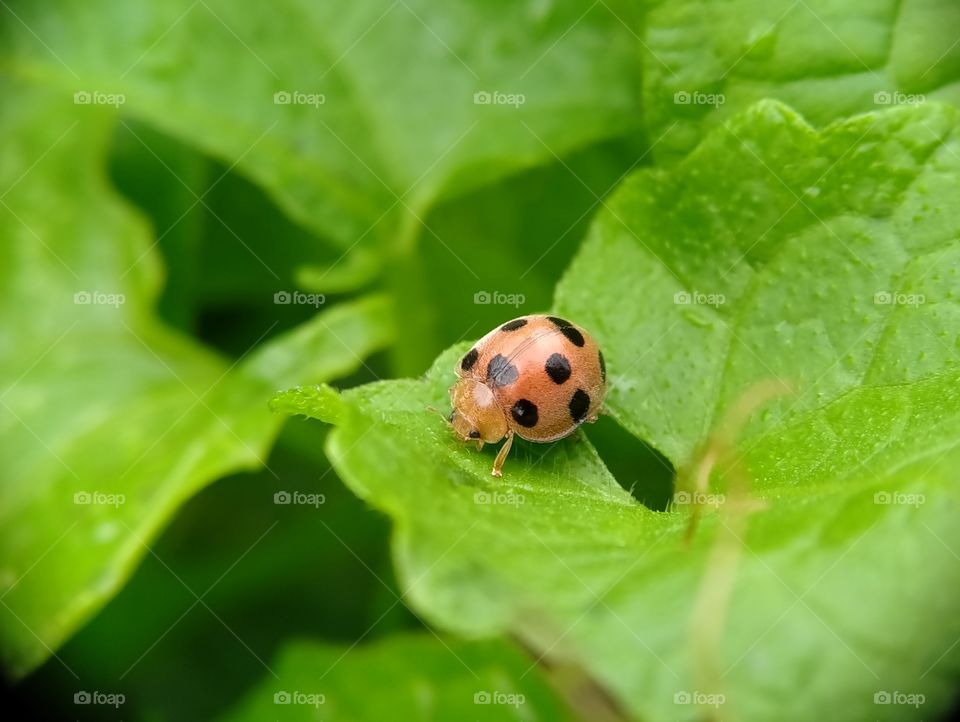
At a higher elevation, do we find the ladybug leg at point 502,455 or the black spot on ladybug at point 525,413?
the black spot on ladybug at point 525,413

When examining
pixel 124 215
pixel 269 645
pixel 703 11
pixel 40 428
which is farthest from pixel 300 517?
pixel 703 11

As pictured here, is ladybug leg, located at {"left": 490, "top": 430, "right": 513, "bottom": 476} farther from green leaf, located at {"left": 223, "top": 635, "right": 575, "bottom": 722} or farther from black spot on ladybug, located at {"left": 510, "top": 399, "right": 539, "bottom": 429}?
green leaf, located at {"left": 223, "top": 635, "right": 575, "bottom": 722}

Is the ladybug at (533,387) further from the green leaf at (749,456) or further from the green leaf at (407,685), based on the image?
the green leaf at (407,685)

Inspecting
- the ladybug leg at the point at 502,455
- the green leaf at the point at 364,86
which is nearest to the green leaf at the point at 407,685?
the ladybug leg at the point at 502,455

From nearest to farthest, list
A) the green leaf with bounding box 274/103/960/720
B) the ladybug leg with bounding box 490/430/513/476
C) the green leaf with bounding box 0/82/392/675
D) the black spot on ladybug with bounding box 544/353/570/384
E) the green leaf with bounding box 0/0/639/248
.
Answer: the green leaf with bounding box 274/103/960/720 → the ladybug leg with bounding box 490/430/513/476 → the black spot on ladybug with bounding box 544/353/570/384 → the green leaf with bounding box 0/82/392/675 → the green leaf with bounding box 0/0/639/248

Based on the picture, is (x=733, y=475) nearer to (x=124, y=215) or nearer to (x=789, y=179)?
(x=789, y=179)

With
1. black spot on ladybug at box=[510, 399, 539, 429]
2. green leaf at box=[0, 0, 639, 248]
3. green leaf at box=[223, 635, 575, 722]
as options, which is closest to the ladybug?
black spot on ladybug at box=[510, 399, 539, 429]
